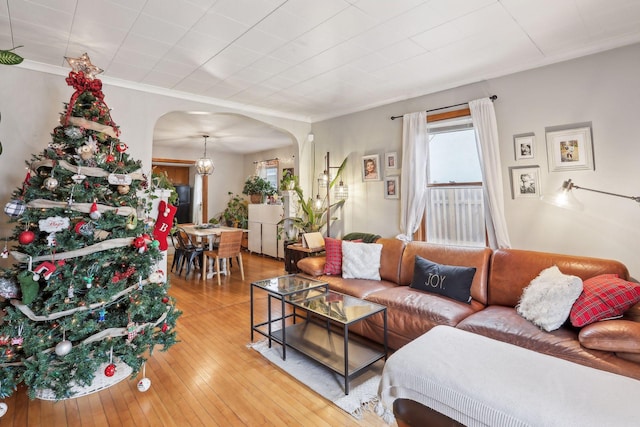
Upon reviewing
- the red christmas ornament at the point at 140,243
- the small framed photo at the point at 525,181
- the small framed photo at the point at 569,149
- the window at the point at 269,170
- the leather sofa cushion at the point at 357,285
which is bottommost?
the leather sofa cushion at the point at 357,285

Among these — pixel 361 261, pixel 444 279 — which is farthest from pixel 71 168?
pixel 444 279

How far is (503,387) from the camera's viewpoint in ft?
4.61

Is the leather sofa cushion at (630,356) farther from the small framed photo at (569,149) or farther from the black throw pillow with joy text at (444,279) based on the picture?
the small framed photo at (569,149)

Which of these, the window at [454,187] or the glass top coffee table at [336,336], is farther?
the window at [454,187]

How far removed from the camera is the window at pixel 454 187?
3527 mm

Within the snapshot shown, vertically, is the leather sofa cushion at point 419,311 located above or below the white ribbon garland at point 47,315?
below

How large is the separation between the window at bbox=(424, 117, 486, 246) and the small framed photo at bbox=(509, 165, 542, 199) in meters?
0.34

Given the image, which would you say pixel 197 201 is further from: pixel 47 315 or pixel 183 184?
pixel 47 315

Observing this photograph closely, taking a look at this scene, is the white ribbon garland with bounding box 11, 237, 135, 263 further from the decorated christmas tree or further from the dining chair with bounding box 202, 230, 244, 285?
the dining chair with bounding box 202, 230, 244, 285

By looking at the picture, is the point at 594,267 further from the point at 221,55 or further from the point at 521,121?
the point at 221,55

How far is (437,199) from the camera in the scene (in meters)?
3.82

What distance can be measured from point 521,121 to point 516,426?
2.95 metres

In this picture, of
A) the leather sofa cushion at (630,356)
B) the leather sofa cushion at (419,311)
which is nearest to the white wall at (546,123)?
the leather sofa cushion at (419,311)

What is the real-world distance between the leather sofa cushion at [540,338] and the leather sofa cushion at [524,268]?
0.20 meters
